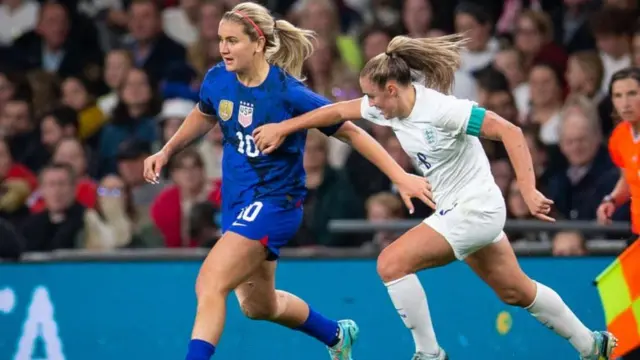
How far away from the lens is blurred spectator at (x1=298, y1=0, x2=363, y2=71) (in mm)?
13703

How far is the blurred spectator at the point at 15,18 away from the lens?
15.8 m

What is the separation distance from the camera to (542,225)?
10070mm

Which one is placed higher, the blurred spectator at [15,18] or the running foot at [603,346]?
the blurred spectator at [15,18]

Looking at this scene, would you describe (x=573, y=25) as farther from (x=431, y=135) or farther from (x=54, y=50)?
(x=431, y=135)

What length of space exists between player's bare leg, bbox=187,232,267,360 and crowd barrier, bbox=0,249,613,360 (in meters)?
2.03

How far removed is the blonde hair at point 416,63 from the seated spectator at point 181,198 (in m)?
4.05

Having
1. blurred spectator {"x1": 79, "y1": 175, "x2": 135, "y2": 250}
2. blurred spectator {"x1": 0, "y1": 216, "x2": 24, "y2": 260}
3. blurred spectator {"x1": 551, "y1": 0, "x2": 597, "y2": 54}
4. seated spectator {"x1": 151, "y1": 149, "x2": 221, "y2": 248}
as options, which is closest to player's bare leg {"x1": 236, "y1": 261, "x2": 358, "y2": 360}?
blurred spectator {"x1": 0, "y1": 216, "x2": 24, "y2": 260}

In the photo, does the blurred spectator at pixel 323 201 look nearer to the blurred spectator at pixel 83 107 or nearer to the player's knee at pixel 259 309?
the player's knee at pixel 259 309

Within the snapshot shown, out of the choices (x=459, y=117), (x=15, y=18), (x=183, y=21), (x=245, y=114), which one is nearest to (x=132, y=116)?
(x=183, y=21)

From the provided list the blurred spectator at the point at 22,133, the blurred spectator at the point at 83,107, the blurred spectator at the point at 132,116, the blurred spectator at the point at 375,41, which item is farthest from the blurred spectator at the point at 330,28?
the blurred spectator at the point at 22,133

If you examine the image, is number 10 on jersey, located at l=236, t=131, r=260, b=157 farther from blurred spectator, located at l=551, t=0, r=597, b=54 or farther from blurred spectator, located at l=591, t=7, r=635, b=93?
blurred spectator, located at l=551, t=0, r=597, b=54

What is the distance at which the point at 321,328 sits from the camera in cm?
909

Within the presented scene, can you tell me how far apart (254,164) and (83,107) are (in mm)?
6427

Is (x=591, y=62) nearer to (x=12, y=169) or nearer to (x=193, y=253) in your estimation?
(x=193, y=253)
